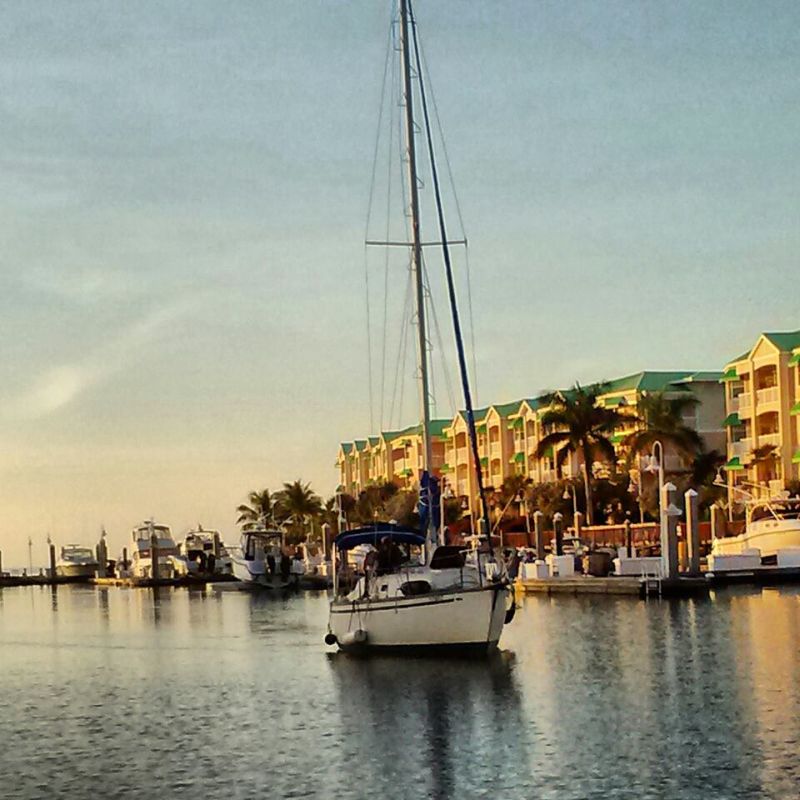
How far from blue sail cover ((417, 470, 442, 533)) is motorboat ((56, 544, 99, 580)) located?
122130mm

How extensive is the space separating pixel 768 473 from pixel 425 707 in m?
74.4

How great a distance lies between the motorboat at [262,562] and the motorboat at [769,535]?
36.1m

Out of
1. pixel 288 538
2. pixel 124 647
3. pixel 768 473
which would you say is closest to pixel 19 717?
pixel 124 647

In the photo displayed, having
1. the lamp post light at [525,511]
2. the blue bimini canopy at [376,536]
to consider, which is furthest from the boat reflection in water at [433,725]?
the lamp post light at [525,511]

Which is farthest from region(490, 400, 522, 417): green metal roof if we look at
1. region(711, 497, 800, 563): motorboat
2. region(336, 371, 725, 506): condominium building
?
region(711, 497, 800, 563): motorboat

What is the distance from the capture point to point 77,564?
540ft

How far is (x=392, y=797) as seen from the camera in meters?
23.6

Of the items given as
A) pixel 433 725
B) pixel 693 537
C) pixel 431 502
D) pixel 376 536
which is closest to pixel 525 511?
pixel 693 537

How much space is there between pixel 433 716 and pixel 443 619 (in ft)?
29.4

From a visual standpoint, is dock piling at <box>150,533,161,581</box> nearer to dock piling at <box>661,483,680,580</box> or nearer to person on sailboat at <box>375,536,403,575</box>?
dock piling at <box>661,483,680,580</box>

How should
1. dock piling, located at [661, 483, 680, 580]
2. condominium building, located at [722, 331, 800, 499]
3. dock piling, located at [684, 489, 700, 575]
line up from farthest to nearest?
condominium building, located at [722, 331, 800, 499], dock piling, located at [684, 489, 700, 575], dock piling, located at [661, 483, 680, 580]

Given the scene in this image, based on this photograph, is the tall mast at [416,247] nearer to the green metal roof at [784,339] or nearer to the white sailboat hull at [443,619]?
the white sailboat hull at [443,619]

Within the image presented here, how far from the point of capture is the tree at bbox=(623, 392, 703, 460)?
106 m

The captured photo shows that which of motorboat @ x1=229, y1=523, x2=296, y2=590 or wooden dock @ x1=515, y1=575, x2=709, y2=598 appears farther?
motorboat @ x1=229, y1=523, x2=296, y2=590
